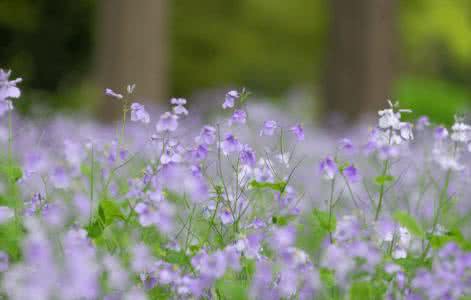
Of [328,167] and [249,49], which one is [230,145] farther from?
[249,49]

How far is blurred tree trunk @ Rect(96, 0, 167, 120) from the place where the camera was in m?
8.16

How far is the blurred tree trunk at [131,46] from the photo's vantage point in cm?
816

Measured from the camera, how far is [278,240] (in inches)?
78.2

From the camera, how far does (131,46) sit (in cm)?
830

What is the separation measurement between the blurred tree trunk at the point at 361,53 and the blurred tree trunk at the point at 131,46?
1967 millimetres

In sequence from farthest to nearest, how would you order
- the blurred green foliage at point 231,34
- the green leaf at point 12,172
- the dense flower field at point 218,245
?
the blurred green foliage at point 231,34
the green leaf at point 12,172
the dense flower field at point 218,245

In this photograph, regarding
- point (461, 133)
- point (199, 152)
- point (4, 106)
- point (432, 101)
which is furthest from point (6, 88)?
point (432, 101)

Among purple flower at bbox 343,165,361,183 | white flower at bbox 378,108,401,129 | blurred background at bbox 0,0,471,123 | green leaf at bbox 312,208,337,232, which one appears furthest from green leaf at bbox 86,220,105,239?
blurred background at bbox 0,0,471,123

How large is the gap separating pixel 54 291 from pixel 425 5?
12065mm

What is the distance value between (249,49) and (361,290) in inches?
482

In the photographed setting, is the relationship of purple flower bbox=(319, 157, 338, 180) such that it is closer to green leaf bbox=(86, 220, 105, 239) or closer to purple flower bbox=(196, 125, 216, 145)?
purple flower bbox=(196, 125, 216, 145)

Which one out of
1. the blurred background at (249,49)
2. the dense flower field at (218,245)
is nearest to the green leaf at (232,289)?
the dense flower field at (218,245)

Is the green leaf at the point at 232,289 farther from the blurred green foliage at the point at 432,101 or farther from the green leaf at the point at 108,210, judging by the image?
the blurred green foliage at the point at 432,101

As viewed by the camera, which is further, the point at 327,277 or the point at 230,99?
the point at 230,99
